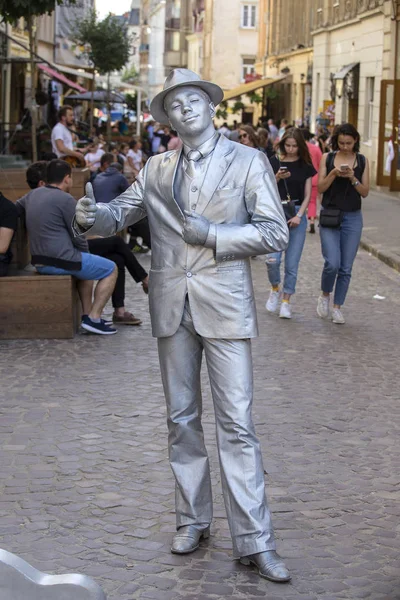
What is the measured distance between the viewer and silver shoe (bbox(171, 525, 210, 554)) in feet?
16.1

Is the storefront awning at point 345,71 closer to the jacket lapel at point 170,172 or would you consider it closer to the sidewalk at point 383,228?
the sidewalk at point 383,228

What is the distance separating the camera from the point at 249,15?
83312mm

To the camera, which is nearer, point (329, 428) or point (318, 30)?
point (329, 428)

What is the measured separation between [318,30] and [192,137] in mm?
38927

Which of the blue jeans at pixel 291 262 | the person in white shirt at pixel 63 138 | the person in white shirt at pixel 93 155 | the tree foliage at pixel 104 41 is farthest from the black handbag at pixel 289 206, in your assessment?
the tree foliage at pixel 104 41

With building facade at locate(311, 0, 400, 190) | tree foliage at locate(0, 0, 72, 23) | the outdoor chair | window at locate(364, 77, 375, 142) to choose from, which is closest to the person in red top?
tree foliage at locate(0, 0, 72, 23)

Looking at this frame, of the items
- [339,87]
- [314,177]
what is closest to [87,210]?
[314,177]

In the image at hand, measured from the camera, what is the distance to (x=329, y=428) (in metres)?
7.05

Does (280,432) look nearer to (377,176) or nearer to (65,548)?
(65,548)

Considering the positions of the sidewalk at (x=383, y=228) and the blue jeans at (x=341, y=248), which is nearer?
the blue jeans at (x=341, y=248)

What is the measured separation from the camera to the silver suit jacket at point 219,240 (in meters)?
4.64

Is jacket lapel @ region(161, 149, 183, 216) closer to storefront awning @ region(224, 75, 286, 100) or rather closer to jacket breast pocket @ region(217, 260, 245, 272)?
jacket breast pocket @ region(217, 260, 245, 272)

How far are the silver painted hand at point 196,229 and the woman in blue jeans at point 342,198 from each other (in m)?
6.16

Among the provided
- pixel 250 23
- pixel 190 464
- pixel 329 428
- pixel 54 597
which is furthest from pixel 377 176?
pixel 250 23
